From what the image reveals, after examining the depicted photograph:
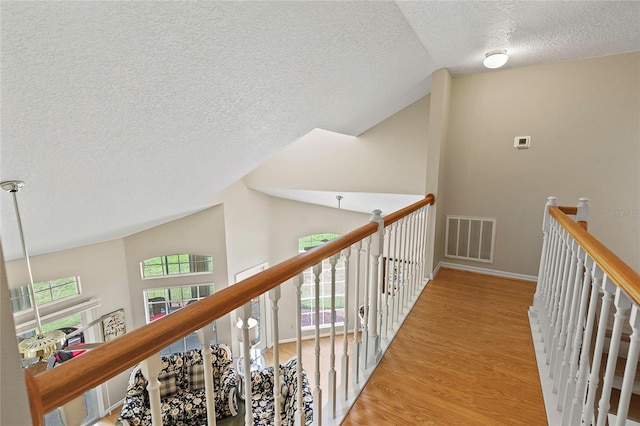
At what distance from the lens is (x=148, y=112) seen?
6.88 ft

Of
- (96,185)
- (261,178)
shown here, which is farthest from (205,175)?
(261,178)

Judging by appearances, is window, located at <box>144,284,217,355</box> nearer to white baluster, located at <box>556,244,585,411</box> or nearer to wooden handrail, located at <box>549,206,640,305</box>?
white baluster, located at <box>556,244,585,411</box>

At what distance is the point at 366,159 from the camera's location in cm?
446

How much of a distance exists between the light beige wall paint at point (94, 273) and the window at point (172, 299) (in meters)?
0.37

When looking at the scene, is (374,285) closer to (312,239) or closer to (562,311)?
(562,311)

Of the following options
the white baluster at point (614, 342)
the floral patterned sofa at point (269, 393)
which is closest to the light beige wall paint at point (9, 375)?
the white baluster at point (614, 342)

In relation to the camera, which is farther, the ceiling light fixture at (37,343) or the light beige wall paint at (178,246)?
the light beige wall paint at (178,246)

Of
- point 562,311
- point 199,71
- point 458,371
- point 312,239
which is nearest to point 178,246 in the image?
point 312,239

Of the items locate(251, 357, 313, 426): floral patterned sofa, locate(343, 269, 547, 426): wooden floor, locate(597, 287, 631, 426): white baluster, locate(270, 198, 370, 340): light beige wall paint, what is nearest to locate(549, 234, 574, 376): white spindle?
locate(343, 269, 547, 426): wooden floor

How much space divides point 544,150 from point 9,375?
419cm

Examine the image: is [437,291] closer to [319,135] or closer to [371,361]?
[371,361]

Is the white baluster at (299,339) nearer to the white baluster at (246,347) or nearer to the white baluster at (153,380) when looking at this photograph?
the white baluster at (246,347)

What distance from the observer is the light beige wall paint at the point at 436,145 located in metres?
3.29

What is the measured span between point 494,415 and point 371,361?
700mm
